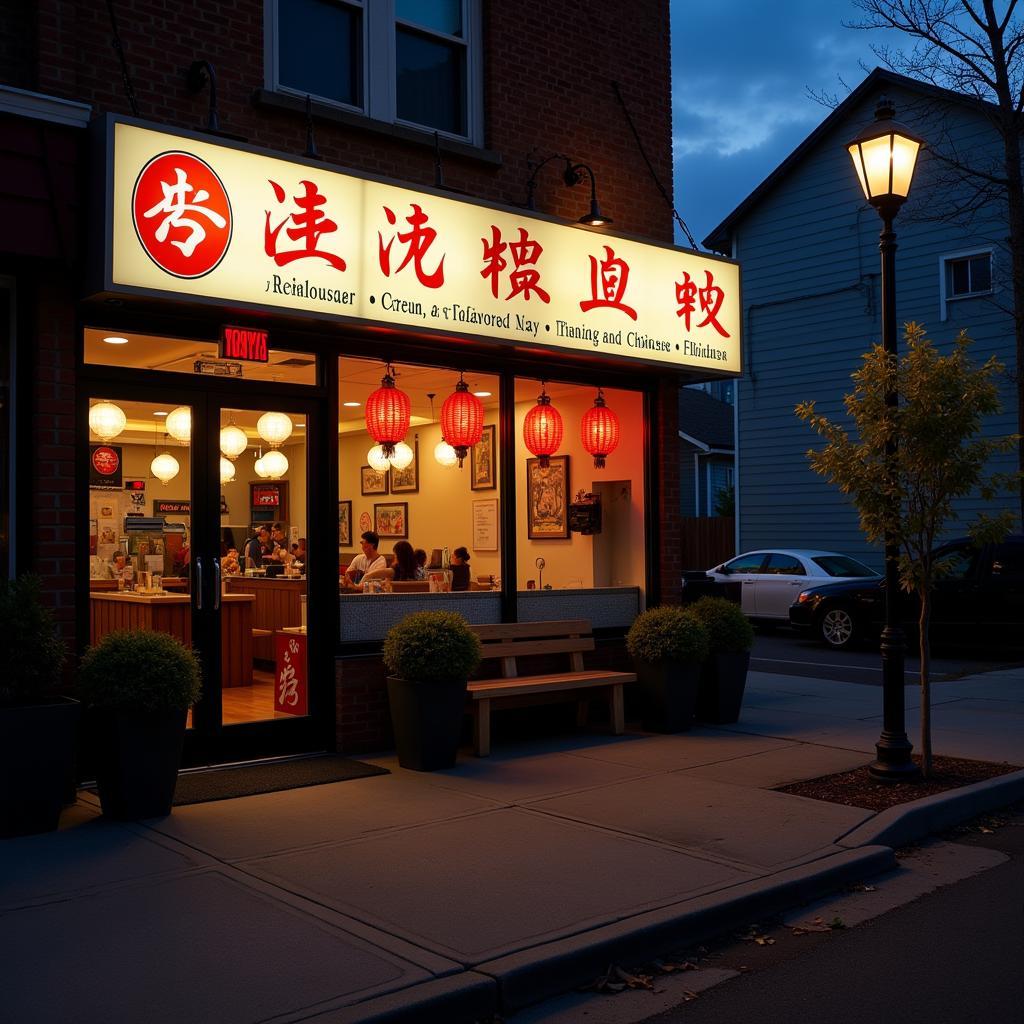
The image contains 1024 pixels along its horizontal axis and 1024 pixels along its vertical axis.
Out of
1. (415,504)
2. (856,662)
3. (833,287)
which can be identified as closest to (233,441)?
(415,504)

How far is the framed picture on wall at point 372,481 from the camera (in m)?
10.9

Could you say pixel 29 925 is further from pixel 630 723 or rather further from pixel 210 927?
pixel 630 723

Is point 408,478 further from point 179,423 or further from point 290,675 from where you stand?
point 179,423

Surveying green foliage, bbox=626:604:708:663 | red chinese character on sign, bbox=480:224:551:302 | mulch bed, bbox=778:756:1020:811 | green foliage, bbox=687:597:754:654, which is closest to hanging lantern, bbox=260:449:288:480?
red chinese character on sign, bbox=480:224:551:302

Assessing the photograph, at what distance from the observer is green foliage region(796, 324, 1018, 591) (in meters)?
7.62

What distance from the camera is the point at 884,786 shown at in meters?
7.75

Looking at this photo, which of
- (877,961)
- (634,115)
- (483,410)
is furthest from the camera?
(634,115)

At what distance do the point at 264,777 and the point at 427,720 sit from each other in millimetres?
1204

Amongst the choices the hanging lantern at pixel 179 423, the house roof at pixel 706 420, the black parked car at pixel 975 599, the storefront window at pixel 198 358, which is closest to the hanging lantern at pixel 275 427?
the storefront window at pixel 198 358

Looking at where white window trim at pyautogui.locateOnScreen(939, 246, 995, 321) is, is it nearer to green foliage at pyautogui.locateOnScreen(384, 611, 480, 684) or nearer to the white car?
the white car

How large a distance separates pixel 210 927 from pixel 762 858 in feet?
9.26

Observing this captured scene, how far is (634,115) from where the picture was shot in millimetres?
10930

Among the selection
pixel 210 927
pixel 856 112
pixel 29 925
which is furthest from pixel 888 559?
pixel 856 112

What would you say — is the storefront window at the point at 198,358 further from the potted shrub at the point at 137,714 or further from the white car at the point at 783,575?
the white car at the point at 783,575
